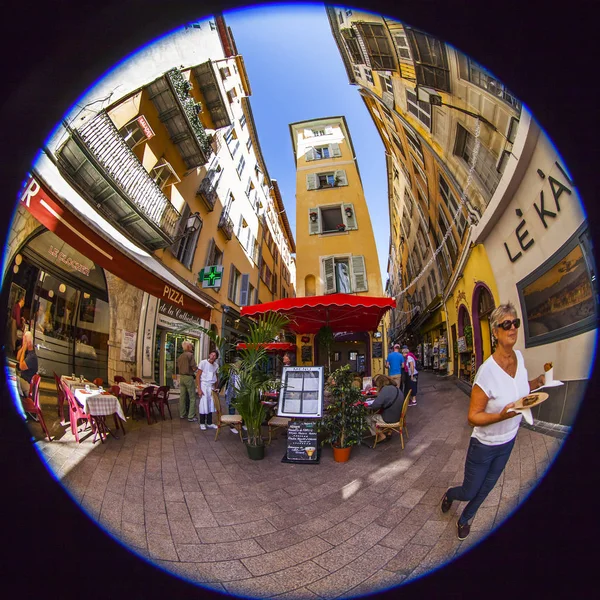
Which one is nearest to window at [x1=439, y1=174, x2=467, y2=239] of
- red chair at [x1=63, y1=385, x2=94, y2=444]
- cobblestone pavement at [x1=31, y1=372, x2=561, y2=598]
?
cobblestone pavement at [x1=31, y1=372, x2=561, y2=598]

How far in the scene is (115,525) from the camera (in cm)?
86

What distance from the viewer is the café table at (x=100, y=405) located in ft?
3.00

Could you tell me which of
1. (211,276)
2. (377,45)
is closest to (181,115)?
(211,276)

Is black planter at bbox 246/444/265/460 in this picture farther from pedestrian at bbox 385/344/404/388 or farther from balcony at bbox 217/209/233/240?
balcony at bbox 217/209/233/240

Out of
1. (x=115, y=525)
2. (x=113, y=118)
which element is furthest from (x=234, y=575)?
(x=113, y=118)

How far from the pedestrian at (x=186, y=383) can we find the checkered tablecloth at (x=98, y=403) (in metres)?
0.22

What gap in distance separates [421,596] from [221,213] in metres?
1.79

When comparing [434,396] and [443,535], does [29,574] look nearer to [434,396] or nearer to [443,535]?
[443,535]

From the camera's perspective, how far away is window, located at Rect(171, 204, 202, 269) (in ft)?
4.29

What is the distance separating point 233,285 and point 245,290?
0.62ft

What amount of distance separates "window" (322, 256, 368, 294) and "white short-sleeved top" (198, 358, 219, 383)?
162cm

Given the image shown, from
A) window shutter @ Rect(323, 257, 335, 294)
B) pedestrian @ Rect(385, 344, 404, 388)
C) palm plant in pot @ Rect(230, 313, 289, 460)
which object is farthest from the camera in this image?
window shutter @ Rect(323, 257, 335, 294)

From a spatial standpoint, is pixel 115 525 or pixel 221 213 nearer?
pixel 115 525

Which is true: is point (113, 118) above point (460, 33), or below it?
below
